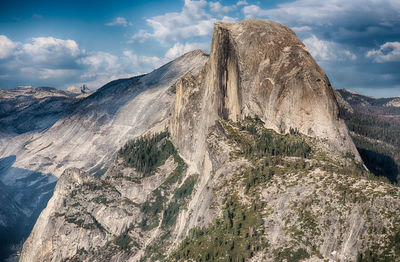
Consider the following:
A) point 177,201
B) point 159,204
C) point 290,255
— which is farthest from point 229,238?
point 159,204

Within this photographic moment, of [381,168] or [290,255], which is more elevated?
[381,168]

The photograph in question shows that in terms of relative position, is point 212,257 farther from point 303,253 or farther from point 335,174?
point 335,174

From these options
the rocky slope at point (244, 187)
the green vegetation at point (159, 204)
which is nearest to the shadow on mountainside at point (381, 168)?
the rocky slope at point (244, 187)

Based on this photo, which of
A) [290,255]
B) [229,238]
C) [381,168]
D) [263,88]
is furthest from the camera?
[381,168]

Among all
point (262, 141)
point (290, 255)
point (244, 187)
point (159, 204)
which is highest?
point (262, 141)

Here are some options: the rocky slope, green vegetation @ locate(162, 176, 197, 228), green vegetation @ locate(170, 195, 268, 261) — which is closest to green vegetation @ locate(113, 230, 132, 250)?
the rocky slope

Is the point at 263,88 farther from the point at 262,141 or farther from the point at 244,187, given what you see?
the point at 244,187
